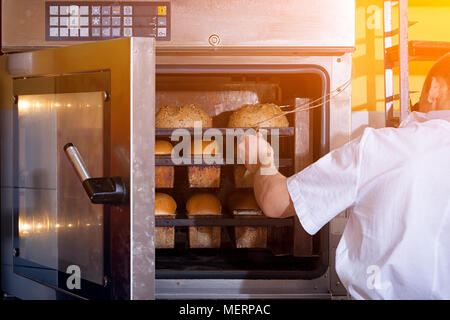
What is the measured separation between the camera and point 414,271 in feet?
3.37

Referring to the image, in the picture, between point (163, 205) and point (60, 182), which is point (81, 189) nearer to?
point (60, 182)

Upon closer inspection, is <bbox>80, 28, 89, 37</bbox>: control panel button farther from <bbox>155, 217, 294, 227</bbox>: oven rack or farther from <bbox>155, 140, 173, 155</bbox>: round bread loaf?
<bbox>155, 217, 294, 227</bbox>: oven rack

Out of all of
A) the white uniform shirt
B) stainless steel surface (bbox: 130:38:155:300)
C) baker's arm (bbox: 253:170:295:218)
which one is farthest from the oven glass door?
the white uniform shirt

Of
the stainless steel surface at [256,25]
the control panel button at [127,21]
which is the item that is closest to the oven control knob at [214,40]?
the stainless steel surface at [256,25]

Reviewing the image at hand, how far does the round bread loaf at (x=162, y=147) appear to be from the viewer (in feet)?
4.96

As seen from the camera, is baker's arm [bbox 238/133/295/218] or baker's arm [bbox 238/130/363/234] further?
baker's arm [bbox 238/133/295/218]

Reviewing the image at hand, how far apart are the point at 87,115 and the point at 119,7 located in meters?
0.37

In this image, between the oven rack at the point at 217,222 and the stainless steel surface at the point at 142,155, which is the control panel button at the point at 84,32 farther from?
the oven rack at the point at 217,222

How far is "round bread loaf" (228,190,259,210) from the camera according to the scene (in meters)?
1.51

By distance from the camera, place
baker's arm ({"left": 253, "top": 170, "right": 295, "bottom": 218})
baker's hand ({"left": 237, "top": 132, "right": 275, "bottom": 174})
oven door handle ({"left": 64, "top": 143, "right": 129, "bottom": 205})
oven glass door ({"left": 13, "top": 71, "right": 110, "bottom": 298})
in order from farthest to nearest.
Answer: baker's hand ({"left": 237, "top": 132, "right": 275, "bottom": 174}) → baker's arm ({"left": 253, "top": 170, "right": 295, "bottom": 218}) → oven glass door ({"left": 13, "top": 71, "right": 110, "bottom": 298}) → oven door handle ({"left": 64, "top": 143, "right": 129, "bottom": 205})

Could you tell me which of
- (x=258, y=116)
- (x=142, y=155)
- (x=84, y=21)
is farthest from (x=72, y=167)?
(x=258, y=116)

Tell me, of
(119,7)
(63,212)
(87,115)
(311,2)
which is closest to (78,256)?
(63,212)

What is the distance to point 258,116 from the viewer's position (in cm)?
149

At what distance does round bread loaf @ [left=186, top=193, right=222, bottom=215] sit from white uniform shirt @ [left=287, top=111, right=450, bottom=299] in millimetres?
465
